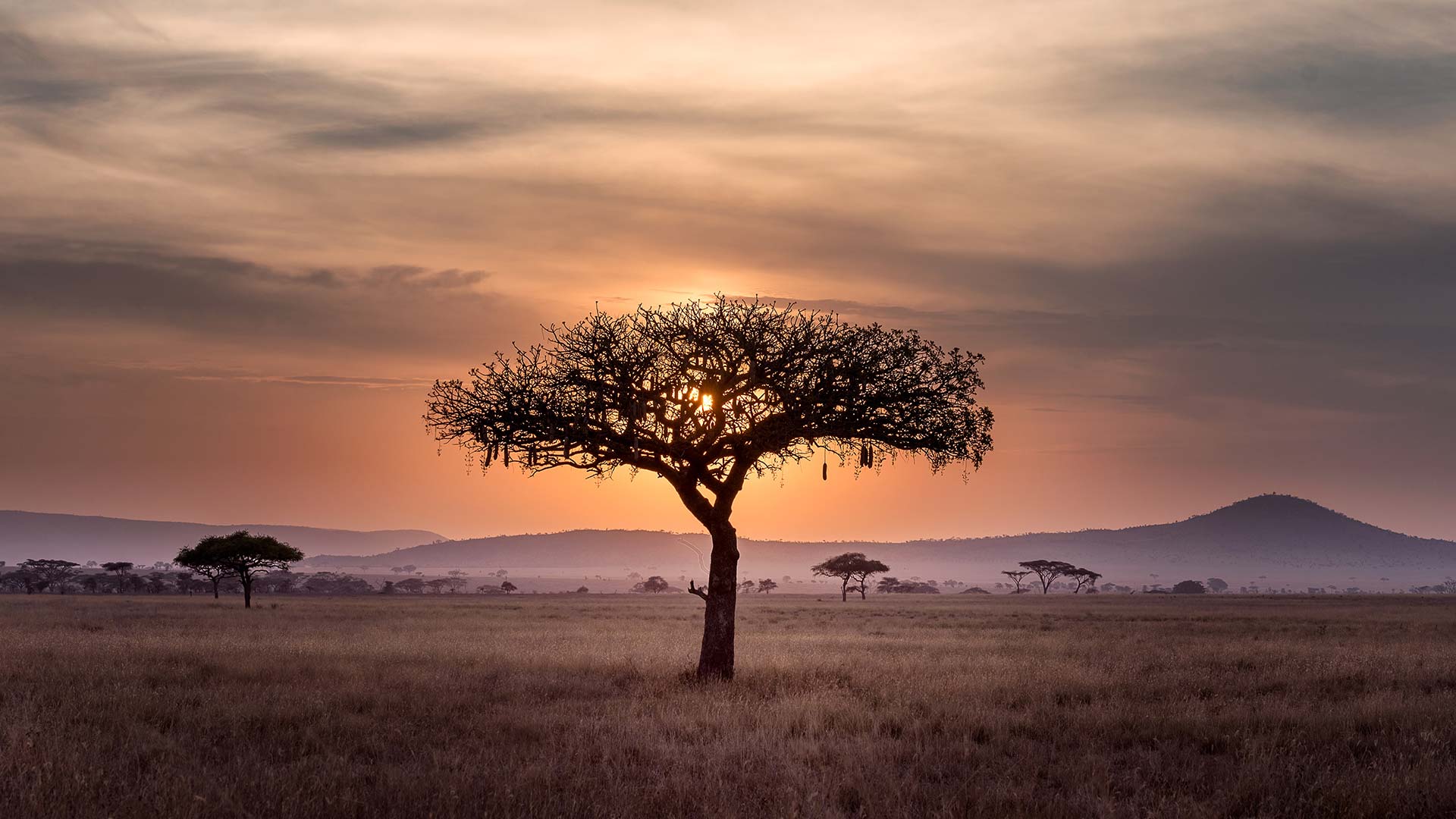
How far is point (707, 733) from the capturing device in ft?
52.5

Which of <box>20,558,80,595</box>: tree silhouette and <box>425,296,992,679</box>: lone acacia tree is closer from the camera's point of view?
<box>425,296,992,679</box>: lone acacia tree

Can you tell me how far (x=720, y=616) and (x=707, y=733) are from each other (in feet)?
23.5

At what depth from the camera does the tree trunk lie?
23125 millimetres

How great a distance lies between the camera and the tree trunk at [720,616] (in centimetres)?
2312

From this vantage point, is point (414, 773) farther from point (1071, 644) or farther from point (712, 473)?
point (1071, 644)

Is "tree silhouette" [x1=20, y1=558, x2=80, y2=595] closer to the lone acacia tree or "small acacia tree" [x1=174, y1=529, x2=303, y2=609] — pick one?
"small acacia tree" [x1=174, y1=529, x2=303, y2=609]

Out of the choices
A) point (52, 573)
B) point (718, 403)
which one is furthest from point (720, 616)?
point (52, 573)

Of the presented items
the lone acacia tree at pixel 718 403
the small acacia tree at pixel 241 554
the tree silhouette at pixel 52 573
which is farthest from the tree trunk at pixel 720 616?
the tree silhouette at pixel 52 573

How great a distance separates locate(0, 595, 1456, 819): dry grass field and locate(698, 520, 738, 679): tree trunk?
1.09 meters

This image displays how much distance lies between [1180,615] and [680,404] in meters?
63.7

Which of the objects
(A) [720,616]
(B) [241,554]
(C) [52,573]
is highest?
(B) [241,554]

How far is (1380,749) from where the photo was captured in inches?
601

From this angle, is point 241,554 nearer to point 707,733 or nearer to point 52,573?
point 707,733

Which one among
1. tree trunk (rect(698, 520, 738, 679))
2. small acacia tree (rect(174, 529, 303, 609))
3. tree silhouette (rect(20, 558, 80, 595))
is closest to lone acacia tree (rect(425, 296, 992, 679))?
tree trunk (rect(698, 520, 738, 679))
